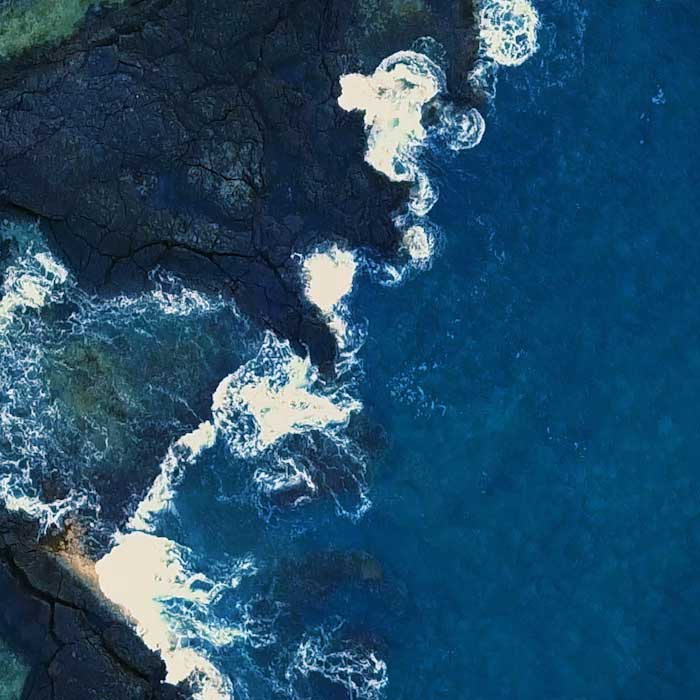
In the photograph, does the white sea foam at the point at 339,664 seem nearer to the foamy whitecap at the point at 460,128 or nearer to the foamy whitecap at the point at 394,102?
the foamy whitecap at the point at 394,102

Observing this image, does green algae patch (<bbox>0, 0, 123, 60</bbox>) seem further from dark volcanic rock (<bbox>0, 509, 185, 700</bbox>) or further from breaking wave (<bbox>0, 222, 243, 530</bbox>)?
dark volcanic rock (<bbox>0, 509, 185, 700</bbox>)

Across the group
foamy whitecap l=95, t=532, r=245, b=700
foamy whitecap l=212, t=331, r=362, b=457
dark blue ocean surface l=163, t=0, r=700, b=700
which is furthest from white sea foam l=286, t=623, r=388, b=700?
foamy whitecap l=212, t=331, r=362, b=457

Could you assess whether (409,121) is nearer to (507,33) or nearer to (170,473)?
(507,33)

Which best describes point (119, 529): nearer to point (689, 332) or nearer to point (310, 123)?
point (310, 123)

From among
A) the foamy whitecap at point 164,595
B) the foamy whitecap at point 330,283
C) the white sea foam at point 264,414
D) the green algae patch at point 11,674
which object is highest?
the foamy whitecap at point 330,283

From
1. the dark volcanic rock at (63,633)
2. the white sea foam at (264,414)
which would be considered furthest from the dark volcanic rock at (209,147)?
the dark volcanic rock at (63,633)
